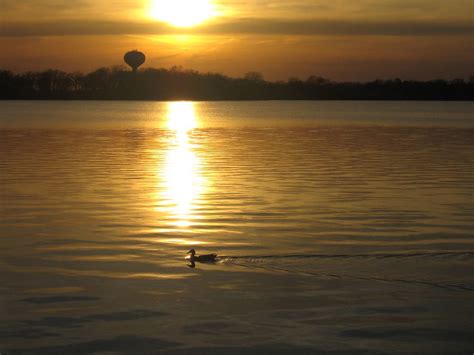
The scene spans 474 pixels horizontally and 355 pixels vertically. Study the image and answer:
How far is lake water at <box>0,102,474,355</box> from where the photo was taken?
11.9 meters

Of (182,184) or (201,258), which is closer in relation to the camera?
(201,258)

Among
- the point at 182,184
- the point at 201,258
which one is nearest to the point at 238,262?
the point at 201,258

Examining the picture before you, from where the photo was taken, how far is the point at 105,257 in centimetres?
1725

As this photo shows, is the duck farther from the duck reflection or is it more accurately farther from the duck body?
the duck reflection

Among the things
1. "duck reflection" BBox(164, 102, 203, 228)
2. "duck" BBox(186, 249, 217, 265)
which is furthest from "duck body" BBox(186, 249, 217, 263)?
"duck reflection" BBox(164, 102, 203, 228)

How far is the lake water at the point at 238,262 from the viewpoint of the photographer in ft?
39.2

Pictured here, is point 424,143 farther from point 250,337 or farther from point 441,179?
point 250,337

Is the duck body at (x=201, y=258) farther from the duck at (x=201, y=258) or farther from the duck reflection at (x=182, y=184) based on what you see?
the duck reflection at (x=182, y=184)

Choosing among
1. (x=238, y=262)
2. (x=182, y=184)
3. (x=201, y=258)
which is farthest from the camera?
(x=182, y=184)

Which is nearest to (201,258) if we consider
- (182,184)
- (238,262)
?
(238,262)

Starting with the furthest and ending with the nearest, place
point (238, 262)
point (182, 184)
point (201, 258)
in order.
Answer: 1. point (182, 184)
2. point (238, 262)
3. point (201, 258)

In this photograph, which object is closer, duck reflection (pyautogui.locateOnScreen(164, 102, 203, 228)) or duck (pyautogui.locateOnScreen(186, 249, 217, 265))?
duck (pyautogui.locateOnScreen(186, 249, 217, 265))

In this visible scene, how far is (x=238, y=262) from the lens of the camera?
1681 centimetres

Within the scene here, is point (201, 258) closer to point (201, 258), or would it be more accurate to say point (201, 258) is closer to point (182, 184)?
point (201, 258)
